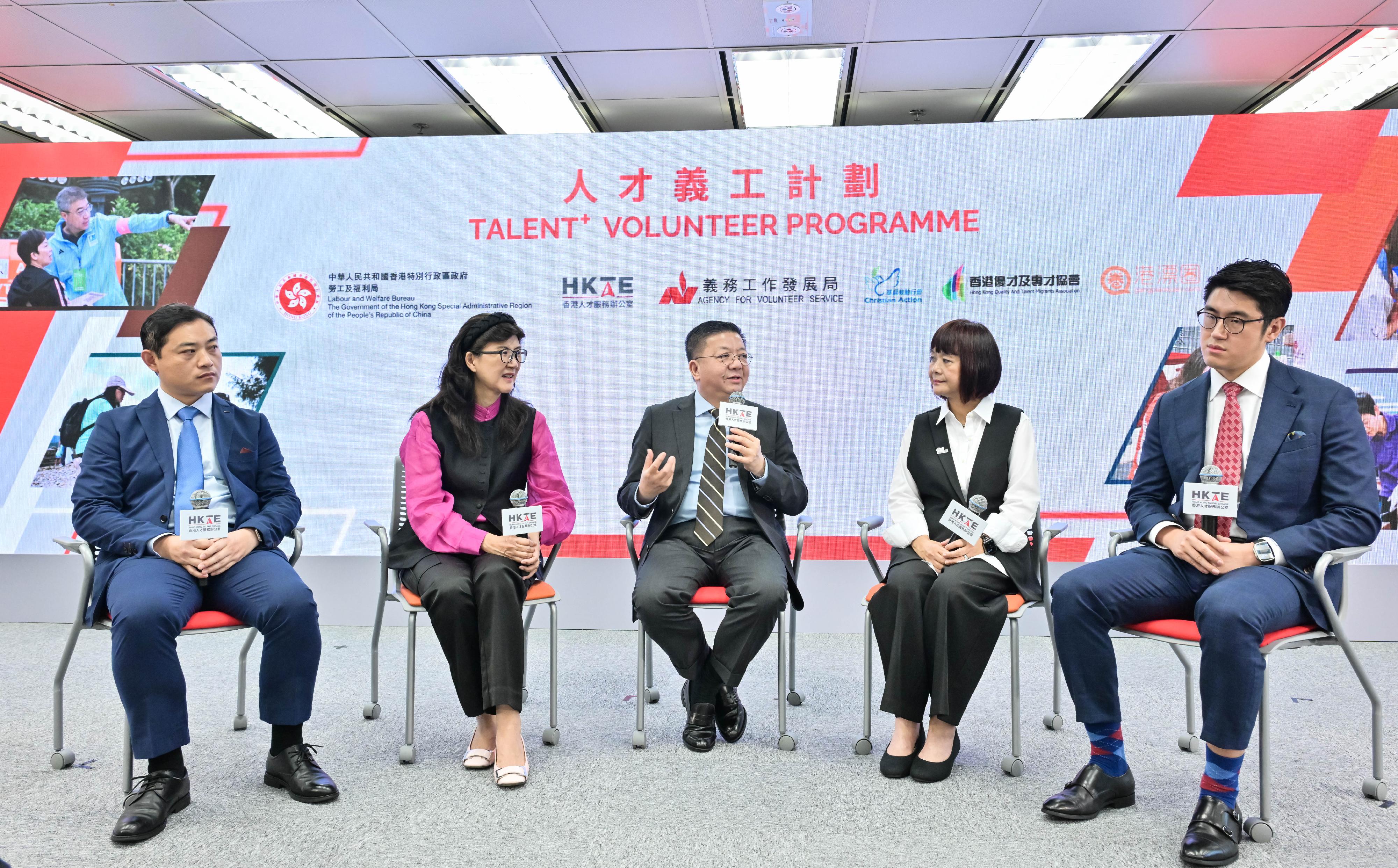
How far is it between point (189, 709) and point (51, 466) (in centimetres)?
215

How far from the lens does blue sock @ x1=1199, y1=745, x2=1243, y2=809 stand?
6.84ft

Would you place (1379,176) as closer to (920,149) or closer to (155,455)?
(920,149)

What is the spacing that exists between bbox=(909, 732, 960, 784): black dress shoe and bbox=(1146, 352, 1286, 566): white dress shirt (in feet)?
2.67

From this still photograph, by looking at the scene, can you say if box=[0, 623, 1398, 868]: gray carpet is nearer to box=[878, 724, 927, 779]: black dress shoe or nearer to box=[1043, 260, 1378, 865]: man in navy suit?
box=[878, 724, 927, 779]: black dress shoe

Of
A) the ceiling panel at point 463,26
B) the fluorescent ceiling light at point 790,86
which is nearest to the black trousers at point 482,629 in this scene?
the ceiling panel at point 463,26

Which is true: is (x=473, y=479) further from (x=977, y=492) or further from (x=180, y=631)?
(x=977, y=492)

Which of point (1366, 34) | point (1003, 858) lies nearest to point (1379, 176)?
point (1366, 34)

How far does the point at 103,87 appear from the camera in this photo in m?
4.73

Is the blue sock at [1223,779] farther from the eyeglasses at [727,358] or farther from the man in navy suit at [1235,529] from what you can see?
the eyeglasses at [727,358]

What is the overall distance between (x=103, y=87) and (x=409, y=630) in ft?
12.5

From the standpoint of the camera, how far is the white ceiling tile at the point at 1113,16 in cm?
382

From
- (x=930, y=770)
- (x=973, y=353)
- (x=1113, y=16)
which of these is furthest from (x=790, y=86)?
(x=930, y=770)

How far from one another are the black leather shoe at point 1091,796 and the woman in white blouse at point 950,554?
33 cm

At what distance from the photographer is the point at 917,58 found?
172 inches
